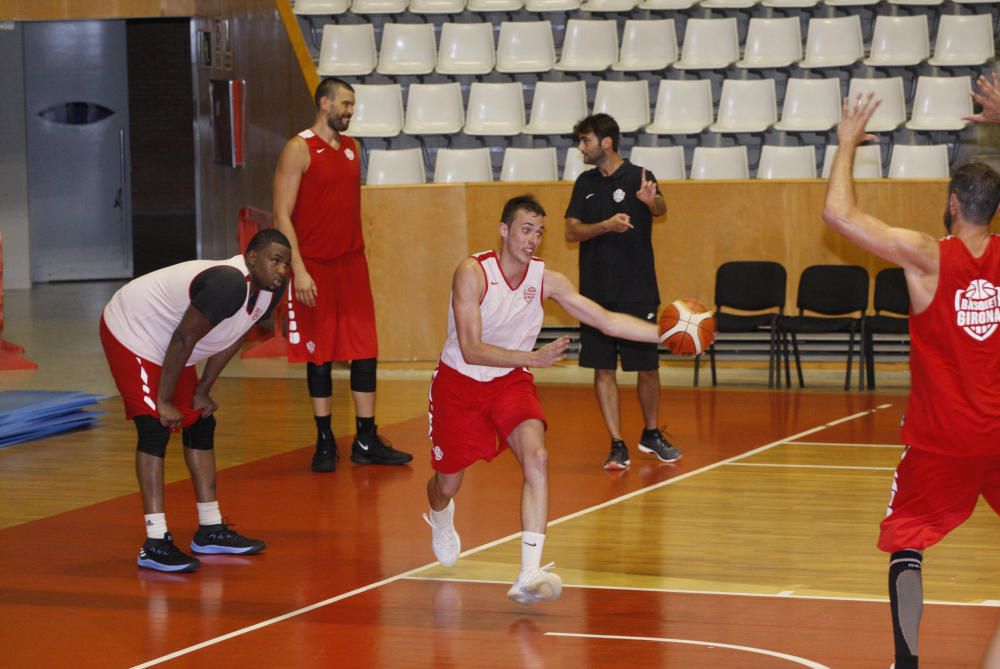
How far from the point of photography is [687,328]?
20.0 feet

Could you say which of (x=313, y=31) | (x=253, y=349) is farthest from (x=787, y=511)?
(x=313, y=31)

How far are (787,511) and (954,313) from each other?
2975mm

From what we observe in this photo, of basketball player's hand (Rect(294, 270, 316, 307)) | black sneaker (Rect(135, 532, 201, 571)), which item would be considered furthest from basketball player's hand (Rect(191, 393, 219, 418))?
basketball player's hand (Rect(294, 270, 316, 307))

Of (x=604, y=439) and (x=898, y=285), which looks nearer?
(x=604, y=439)

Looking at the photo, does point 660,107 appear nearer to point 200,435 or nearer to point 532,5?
point 532,5

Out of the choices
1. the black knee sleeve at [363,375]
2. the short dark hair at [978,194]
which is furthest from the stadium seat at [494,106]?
the short dark hair at [978,194]

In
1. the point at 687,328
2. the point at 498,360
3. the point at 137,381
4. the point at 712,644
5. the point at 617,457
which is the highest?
the point at 687,328

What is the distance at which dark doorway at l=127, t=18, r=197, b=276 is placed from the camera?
2358 centimetres

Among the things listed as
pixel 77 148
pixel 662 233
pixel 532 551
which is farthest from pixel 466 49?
pixel 532 551

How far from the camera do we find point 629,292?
8.45 metres

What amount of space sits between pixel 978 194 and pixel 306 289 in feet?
13.8

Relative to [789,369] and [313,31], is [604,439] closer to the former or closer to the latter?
[789,369]

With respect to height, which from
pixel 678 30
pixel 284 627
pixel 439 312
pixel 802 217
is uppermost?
pixel 678 30

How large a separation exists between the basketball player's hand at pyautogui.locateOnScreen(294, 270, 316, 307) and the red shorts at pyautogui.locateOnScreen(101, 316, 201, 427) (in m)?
1.54
